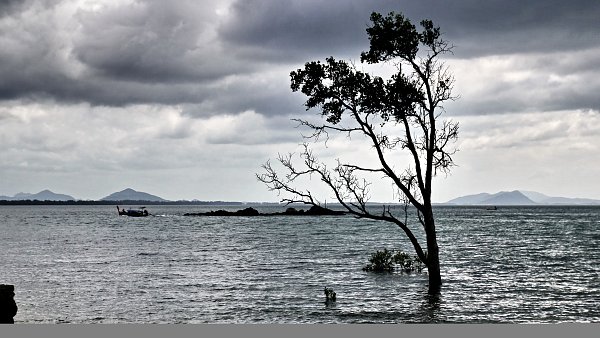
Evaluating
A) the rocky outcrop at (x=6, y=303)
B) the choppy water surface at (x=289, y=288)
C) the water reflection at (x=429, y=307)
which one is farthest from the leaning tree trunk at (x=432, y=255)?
the rocky outcrop at (x=6, y=303)

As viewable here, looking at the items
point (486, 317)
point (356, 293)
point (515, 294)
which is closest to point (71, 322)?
point (356, 293)

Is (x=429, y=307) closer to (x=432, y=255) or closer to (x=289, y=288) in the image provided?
(x=432, y=255)

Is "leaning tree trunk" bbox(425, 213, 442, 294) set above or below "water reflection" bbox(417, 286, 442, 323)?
above

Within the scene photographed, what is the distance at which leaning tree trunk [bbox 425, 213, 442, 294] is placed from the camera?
29.6 m

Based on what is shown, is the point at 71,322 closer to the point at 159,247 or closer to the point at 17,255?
the point at 17,255

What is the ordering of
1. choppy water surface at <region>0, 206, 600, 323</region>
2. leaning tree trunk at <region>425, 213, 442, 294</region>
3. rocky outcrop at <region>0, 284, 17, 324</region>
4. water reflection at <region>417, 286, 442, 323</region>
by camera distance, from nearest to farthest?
1. rocky outcrop at <region>0, 284, 17, 324</region>
2. water reflection at <region>417, 286, 442, 323</region>
3. choppy water surface at <region>0, 206, 600, 323</region>
4. leaning tree trunk at <region>425, 213, 442, 294</region>

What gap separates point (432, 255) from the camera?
30.4m

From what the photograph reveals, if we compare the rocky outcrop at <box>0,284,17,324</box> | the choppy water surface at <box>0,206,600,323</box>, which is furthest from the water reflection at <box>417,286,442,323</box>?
the rocky outcrop at <box>0,284,17,324</box>

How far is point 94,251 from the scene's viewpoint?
217ft

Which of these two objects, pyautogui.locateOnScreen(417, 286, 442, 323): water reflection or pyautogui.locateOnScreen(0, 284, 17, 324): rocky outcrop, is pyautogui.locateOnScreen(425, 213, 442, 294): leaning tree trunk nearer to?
pyautogui.locateOnScreen(417, 286, 442, 323): water reflection

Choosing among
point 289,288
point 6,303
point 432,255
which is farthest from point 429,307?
point 6,303

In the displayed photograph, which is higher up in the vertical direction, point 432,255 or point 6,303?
point 432,255

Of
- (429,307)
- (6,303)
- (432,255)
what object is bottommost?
(429,307)

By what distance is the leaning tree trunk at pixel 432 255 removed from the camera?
97.2ft
